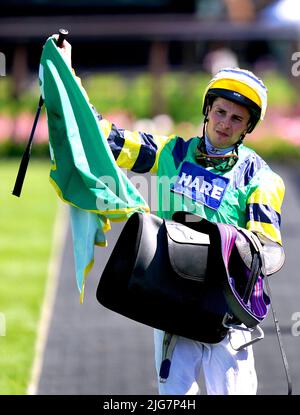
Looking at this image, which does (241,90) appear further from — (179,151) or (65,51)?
(65,51)

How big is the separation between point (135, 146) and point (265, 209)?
0.72m

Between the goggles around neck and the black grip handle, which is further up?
the black grip handle

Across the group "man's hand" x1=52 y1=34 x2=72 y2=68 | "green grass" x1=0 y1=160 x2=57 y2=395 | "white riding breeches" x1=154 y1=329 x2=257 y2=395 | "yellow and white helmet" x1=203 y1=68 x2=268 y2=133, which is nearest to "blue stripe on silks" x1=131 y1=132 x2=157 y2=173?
"yellow and white helmet" x1=203 y1=68 x2=268 y2=133

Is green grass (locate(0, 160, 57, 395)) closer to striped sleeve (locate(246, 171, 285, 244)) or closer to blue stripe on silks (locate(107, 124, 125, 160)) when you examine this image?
blue stripe on silks (locate(107, 124, 125, 160))

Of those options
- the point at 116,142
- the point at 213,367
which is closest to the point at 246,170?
the point at 116,142

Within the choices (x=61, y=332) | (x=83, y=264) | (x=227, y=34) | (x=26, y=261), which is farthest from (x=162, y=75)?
(x=83, y=264)

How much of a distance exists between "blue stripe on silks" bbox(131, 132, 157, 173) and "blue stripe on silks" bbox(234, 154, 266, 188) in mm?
430

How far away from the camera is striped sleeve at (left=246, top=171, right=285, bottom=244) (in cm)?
441

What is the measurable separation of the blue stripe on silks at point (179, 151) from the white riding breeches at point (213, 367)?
33.1 inches

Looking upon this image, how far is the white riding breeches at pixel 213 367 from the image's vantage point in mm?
4449

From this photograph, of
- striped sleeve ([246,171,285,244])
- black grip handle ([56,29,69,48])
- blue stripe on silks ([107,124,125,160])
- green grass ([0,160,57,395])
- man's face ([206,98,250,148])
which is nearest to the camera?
striped sleeve ([246,171,285,244])

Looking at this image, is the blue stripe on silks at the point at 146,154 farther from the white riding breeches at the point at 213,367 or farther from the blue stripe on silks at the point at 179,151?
the white riding breeches at the point at 213,367

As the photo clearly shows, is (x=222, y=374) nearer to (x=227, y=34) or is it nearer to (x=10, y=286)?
(x=10, y=286)
